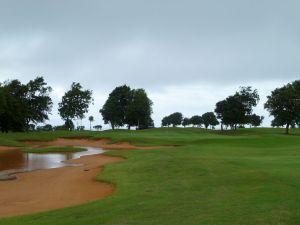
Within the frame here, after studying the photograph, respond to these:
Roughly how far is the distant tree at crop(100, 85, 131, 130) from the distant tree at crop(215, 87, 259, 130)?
30.0 metres

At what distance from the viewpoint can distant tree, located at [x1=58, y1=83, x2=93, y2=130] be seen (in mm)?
104000

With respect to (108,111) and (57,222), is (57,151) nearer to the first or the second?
(57,222)

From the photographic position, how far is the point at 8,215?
14.4 metres

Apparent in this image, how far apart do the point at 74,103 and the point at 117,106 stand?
2026 centimetres

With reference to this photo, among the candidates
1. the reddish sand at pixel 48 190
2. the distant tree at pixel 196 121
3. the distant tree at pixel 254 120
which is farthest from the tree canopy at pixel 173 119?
the reddish sand at pixel 48 190

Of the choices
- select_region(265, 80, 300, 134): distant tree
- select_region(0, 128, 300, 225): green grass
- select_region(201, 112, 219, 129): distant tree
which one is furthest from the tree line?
select_region(0, 128, 300, 225): green grass

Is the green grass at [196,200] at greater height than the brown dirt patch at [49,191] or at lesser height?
greater

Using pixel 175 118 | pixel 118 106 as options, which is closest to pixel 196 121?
pixel 175 118

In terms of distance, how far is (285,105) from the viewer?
9056cm

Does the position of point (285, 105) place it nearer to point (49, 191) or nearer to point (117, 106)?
point (117, 106)

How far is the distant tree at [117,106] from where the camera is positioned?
121450 millimetres

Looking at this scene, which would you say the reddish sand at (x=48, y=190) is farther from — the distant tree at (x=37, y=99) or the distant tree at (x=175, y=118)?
the distant tree at (x=175, y=118)

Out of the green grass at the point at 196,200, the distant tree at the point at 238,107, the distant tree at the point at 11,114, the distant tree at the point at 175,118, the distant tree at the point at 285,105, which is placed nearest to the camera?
the green grass at the point at 196,200

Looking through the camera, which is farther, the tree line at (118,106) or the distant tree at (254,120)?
the distant tree at (254,120)
